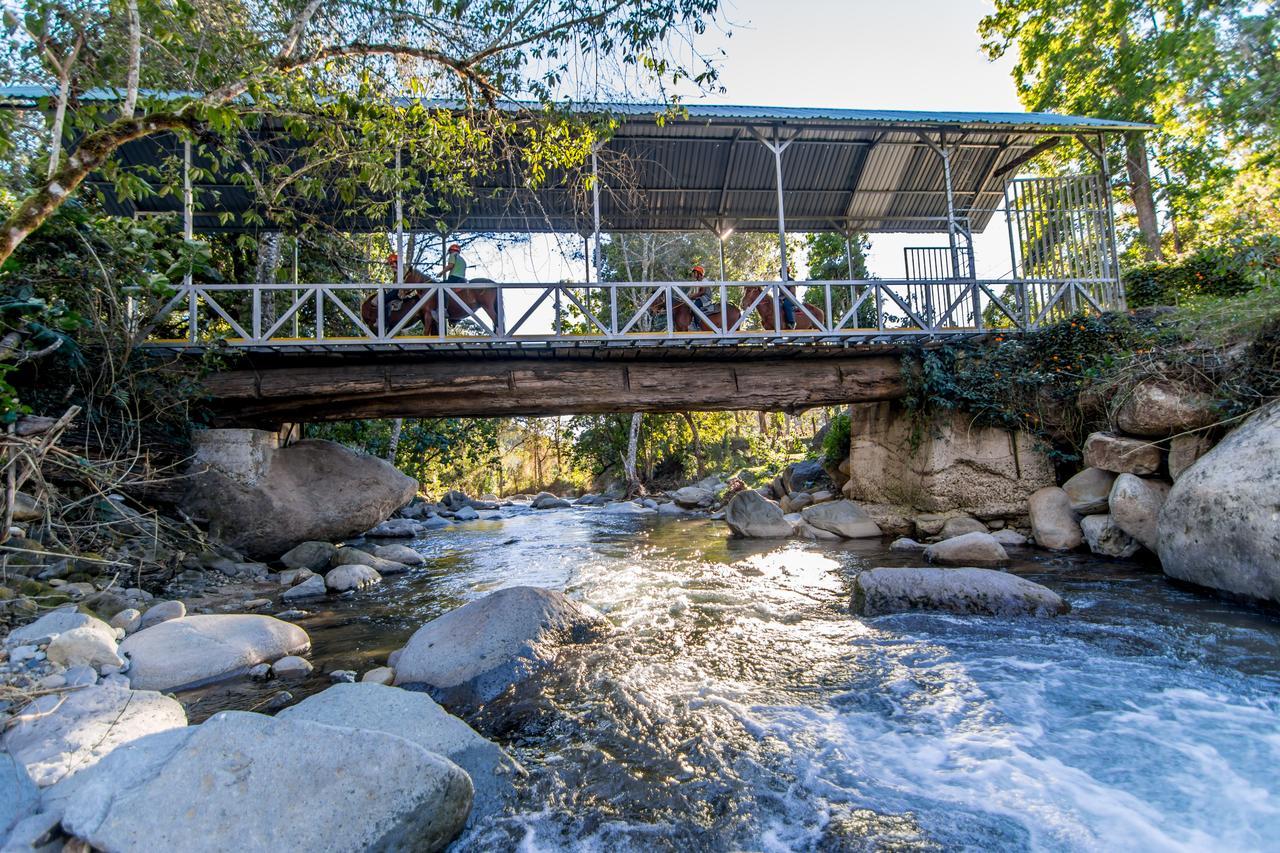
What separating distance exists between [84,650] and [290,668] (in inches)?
43.2

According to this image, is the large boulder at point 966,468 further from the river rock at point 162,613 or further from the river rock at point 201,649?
the river rock at point 162,613

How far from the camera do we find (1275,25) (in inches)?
295

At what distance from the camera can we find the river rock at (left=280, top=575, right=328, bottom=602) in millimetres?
6477

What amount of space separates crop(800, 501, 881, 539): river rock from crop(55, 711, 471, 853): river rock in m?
8.00

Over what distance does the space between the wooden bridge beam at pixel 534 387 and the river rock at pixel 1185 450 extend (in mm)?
3346

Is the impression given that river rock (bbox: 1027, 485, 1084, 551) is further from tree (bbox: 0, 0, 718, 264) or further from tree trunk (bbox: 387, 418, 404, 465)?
tree trunk (bbox: 387, 418, 404, 465)

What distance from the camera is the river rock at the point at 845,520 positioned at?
31.4 feet

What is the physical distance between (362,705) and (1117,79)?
19.3 metres

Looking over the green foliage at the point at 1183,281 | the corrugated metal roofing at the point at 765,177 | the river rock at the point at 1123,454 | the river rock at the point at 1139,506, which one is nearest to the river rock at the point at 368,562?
the corrugated metal roofing at the point at 765,177

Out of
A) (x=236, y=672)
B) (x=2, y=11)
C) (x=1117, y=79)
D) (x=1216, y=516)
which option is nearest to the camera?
(x=2, y=11)

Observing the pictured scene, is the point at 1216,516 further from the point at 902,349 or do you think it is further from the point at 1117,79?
the point at 1117,79

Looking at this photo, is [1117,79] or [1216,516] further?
[1117,79]

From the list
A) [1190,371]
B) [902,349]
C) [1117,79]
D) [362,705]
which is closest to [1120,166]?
[1117,79]

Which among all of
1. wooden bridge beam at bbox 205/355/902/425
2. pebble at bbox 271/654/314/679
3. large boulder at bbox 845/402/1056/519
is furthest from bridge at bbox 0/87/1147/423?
pebble at bbox 271/654/314/679
